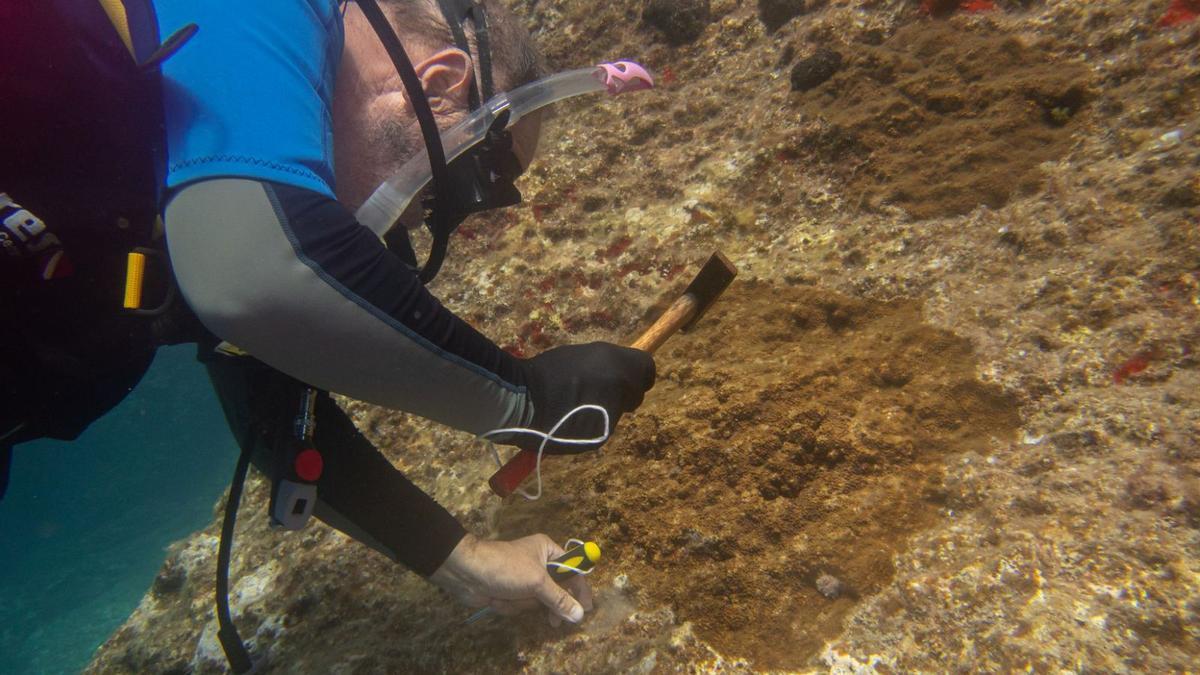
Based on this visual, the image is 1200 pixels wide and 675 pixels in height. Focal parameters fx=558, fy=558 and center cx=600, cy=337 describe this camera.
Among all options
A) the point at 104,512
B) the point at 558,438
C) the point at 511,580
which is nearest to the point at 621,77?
the point at 558,438

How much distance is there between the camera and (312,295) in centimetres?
104

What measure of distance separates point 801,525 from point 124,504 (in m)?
26.2

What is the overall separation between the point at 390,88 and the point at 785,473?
1640 millimetres

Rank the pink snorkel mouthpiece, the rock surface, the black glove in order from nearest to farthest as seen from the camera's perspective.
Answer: the rock surface < the black glove < the pink snorkel mouthpiece

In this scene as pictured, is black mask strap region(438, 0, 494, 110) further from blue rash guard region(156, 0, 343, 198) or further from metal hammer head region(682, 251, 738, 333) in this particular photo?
metal hammer head region(682, 251, 738, 333)

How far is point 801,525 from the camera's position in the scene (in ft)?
5.53

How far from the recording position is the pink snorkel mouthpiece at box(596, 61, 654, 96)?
2.26m

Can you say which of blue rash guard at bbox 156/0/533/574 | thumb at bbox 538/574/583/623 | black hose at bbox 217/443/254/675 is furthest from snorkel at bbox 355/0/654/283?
thumb at bbox 538/574/583/623

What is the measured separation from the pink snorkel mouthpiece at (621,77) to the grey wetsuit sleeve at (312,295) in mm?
1436

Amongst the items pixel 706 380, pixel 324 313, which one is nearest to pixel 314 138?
pixel 324 313

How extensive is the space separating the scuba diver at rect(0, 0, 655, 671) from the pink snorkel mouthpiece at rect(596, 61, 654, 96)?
0.40 meters

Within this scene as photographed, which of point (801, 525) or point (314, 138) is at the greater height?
point (314, 138)

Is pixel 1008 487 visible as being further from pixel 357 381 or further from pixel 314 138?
pixel 314 138

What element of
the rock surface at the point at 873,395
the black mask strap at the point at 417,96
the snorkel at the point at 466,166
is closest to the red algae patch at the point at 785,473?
the rock surface at the point at 873,395
